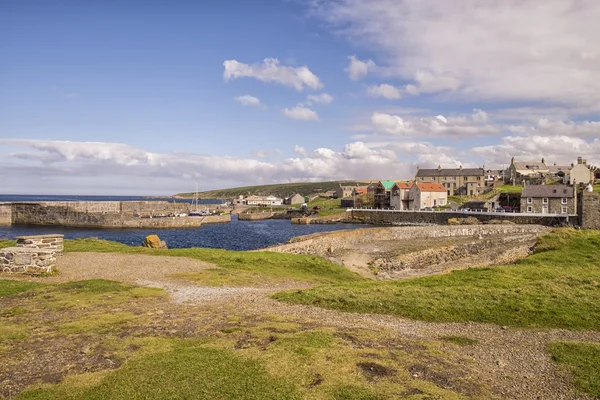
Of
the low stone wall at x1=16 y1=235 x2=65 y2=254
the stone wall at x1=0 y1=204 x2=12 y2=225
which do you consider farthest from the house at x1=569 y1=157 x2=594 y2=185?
the stone wall at x1=0 y1=204 x2=12 y2=225

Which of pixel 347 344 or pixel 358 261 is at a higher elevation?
pixel 347 344

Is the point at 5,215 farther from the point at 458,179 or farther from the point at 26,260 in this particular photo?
the point at 458,179

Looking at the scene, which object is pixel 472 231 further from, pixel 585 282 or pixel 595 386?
pixel 595 386

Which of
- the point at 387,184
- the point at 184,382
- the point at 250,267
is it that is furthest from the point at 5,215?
the point at 184,382

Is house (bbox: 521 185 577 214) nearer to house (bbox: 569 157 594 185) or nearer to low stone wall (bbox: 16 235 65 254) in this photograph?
house (bbox: 569 157 594 185)

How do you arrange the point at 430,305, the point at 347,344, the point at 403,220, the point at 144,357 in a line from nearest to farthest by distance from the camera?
the point at 144,357 → the point at 347,344 → the point at 430,305 → the point at 403,220

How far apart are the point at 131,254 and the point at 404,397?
1132 inches

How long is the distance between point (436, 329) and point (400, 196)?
124 metres

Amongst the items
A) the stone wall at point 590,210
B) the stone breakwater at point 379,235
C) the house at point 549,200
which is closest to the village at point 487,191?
the house at point 549,200

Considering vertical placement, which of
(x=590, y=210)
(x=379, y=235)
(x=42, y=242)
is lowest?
(x=379, y=235)

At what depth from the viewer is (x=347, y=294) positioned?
806 inches

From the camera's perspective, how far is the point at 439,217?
11000 centimetres

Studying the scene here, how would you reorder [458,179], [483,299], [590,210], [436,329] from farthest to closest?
1. [458,179]
2. [590,210]
3. [483,299]
4. [436,329]

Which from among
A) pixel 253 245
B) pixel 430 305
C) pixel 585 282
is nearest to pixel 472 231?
Answer: pixel 253 245
